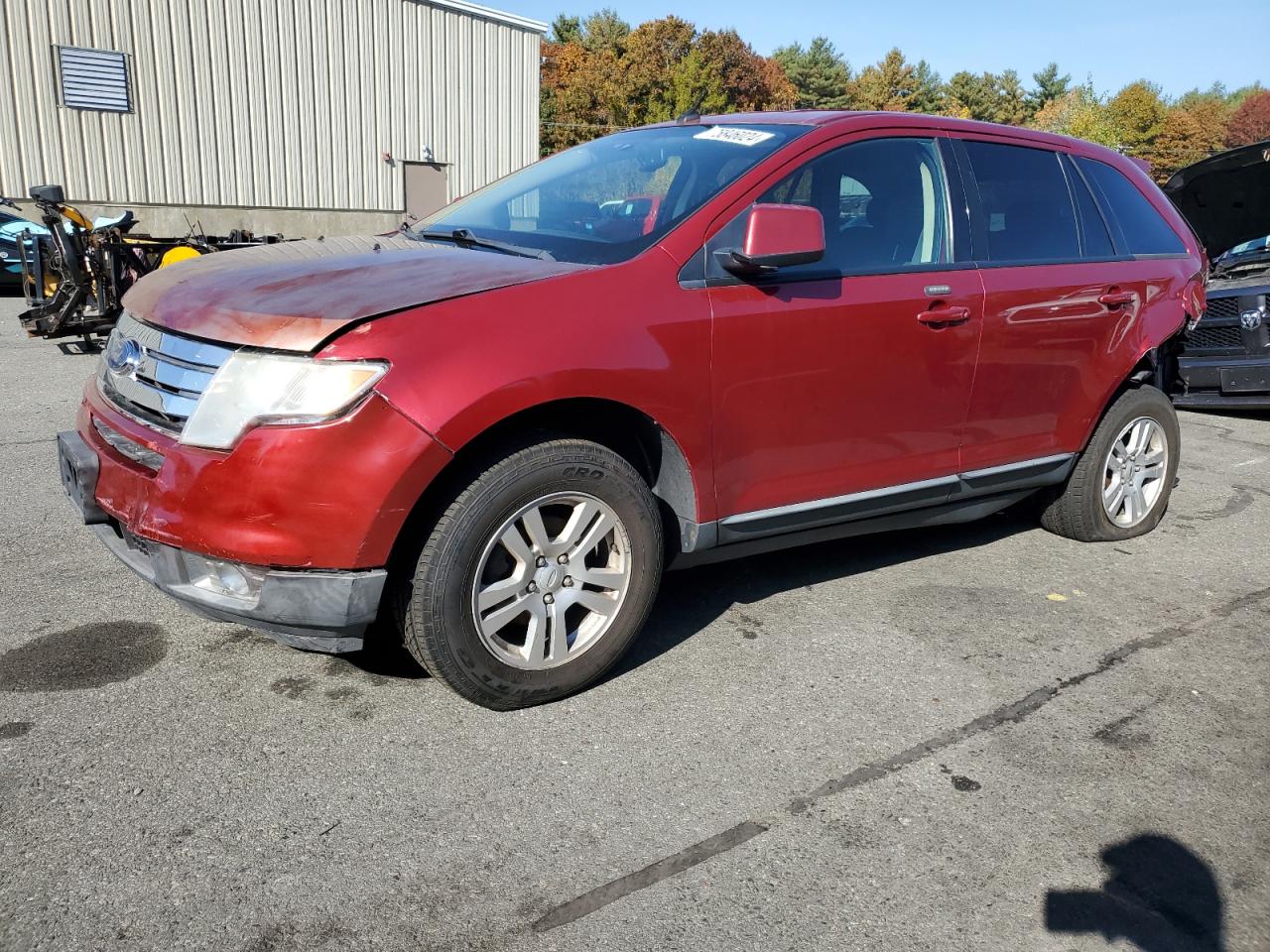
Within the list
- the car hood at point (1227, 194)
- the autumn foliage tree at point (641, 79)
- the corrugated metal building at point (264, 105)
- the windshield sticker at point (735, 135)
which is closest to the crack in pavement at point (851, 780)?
the windshield sticker at point (735, 135)

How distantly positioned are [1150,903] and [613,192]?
2.74 metres

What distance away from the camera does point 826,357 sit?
3.46 metres

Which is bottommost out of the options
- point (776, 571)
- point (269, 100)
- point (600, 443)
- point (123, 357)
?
point (776, 571)

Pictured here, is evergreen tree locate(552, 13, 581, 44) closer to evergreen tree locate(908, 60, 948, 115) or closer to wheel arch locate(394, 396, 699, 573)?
evergreen tree locate(908, 60, 948, 115)

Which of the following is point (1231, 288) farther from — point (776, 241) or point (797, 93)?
point (797, 93)

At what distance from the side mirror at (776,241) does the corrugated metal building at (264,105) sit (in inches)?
744

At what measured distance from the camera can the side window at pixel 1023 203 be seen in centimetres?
408

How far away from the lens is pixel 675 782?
275 centimetres

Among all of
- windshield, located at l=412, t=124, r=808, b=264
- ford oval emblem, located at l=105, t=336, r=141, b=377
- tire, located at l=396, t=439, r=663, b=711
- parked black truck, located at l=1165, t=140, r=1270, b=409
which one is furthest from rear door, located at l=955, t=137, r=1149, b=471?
parked black truck, located at l=1165, t=140, r=1270, b=409

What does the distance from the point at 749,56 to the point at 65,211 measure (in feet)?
219

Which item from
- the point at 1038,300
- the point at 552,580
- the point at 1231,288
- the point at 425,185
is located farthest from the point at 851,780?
the point at 425,185

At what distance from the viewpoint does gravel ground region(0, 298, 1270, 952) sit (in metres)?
2.23

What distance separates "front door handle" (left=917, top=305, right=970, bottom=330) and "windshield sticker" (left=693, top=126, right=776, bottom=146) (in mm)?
847

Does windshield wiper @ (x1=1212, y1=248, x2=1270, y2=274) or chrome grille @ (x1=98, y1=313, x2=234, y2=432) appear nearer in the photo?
chrome grille @ (x1=98, y1=313, x2=234, y2=432)
